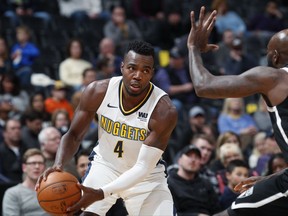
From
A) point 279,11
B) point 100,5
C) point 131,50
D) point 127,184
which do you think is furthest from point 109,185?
point 279,11

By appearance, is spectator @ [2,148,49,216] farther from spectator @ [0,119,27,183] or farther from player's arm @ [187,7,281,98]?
player's arm @ [187,7,281,98]

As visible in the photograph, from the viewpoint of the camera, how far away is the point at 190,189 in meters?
9.26

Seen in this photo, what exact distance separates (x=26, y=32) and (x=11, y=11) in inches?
54.9

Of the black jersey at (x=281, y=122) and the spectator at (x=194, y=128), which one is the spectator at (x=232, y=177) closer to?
the spectator at (x=194, y=128)

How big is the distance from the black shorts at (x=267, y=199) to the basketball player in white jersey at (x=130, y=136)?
0.90m

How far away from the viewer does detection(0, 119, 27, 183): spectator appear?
394 inches

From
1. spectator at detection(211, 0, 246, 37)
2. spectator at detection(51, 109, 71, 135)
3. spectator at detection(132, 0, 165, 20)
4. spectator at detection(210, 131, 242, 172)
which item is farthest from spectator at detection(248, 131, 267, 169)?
spectator at detection(132, 0, 165, 20)

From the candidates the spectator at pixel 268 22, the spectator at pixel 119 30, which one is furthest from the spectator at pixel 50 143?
the spectator at pixel 268 22

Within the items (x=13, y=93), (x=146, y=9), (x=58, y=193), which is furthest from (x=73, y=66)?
(x=58, y=193)

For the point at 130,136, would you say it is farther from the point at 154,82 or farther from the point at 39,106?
the point at 154,82

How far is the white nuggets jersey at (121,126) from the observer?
666cm

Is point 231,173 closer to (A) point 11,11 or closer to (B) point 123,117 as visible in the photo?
(B) point 123,117

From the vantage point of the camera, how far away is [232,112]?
39.4ft

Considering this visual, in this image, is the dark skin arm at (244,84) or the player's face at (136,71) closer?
the dark skin arm at (244,84)
